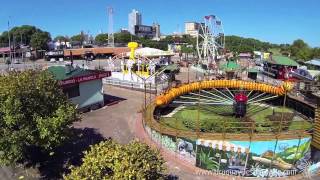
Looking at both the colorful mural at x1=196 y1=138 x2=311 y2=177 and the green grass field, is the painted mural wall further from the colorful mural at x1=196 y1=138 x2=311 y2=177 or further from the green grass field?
the green grass field

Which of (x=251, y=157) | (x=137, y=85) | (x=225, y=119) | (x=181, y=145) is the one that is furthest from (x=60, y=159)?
(x=137, y=85)

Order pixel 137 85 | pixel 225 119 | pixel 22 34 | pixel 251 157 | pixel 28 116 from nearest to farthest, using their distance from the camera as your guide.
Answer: pixel 28 116
pixel 251 157
pixel 225 119
pixel 137 85
pixel 22 34

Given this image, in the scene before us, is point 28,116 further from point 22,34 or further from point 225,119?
point 22,34

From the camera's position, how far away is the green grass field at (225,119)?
98.9 feet

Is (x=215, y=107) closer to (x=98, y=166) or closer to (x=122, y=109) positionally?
(x=122, y=109)

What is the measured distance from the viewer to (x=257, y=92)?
145ft

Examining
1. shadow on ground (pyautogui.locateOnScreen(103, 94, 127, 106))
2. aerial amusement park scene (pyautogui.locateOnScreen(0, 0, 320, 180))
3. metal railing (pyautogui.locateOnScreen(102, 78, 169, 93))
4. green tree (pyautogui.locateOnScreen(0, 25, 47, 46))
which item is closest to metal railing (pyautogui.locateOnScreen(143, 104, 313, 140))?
aerial amusement park scene (pyautogui.locateOnScreen(0, 0, 320, 180))

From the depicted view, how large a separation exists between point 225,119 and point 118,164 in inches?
761

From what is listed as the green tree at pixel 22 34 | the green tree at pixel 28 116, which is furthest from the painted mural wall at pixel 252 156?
the green tree at pixel 22 34

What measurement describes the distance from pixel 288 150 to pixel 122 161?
1441 cm

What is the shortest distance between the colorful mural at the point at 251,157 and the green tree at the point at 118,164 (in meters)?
8.29

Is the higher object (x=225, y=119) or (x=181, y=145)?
(x=225, y=119)

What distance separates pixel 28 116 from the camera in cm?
2255

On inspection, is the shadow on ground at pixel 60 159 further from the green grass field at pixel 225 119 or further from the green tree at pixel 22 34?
the green tree at pixel 22 34
